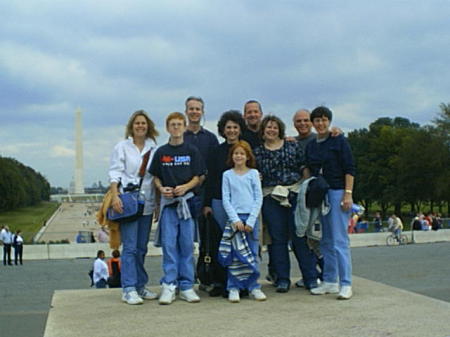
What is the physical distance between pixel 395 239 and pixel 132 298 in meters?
27.5

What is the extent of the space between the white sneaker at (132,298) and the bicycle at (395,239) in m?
27.2

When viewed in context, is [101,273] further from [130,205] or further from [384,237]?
[384,237]

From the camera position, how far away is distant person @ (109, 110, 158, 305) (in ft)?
20.6

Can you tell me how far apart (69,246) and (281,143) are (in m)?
23.7

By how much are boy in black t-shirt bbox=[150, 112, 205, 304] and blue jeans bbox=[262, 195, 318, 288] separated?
2.83 feet

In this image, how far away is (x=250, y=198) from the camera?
623 centimetres

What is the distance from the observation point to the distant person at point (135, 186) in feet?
20.6

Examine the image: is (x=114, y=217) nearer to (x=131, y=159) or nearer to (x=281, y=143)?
(x=131, y=159)

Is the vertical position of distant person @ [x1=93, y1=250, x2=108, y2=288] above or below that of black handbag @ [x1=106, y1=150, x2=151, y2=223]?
below

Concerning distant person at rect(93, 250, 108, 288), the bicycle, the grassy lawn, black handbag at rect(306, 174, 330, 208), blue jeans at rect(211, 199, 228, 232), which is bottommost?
the grassy lawn

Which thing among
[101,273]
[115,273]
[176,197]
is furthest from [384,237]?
[176,197]

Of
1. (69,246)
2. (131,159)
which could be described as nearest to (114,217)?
(131,159)

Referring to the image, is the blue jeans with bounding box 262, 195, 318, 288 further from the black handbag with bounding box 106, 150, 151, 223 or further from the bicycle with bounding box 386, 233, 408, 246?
the bicycle with bounding box 386, 233, 408, 246

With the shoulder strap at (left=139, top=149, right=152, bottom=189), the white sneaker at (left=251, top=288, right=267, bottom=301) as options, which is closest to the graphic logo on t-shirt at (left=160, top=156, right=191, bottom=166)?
the shoulder strap at (left=139, top=149, right=152, bottom=189)
